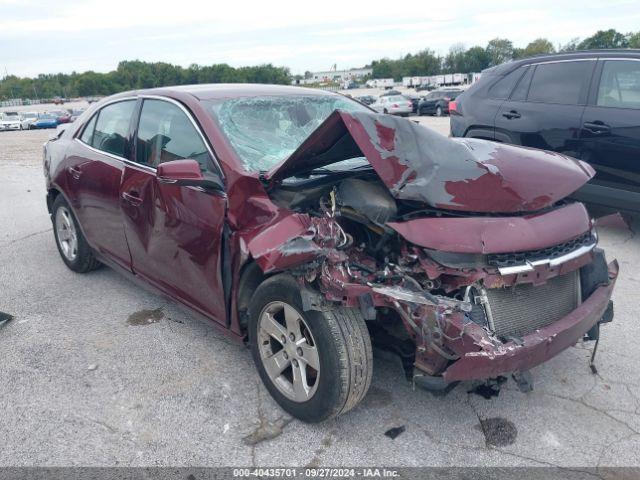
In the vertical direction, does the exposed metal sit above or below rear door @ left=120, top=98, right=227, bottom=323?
below

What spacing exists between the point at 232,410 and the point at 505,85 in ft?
16.4

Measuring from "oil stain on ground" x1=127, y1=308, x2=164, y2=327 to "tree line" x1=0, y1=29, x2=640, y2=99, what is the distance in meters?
89.5

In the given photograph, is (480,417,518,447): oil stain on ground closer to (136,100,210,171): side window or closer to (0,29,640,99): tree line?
(136,100,210,171): side window

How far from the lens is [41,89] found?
13075 centimetres

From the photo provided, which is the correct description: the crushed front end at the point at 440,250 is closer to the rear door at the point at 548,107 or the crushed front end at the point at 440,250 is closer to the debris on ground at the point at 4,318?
the debris on ground at the point at 4,318

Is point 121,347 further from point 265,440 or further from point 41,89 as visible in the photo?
point 41,89

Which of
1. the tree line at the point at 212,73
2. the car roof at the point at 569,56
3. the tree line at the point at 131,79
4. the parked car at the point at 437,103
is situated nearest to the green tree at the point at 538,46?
the tree line at the point at 212,73

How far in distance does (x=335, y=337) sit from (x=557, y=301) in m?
Result: 1.20

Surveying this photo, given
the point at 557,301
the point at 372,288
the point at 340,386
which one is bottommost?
the point at 340,386

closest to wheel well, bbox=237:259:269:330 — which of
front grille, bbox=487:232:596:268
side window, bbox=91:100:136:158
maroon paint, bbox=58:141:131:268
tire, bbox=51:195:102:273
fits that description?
front grille, bbox=487:232:596:268

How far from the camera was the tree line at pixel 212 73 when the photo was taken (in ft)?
329

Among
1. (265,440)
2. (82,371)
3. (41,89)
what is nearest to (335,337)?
(265,440)

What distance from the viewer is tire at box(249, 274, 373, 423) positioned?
2.48 meters

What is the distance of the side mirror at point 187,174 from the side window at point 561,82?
417 centimetres
